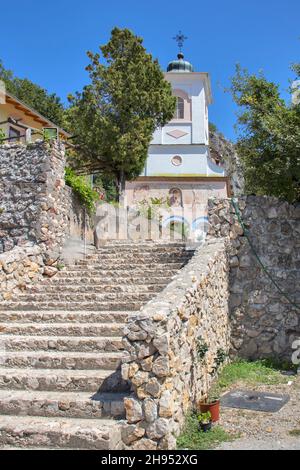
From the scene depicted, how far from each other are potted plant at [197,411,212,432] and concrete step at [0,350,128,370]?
1.13 metres

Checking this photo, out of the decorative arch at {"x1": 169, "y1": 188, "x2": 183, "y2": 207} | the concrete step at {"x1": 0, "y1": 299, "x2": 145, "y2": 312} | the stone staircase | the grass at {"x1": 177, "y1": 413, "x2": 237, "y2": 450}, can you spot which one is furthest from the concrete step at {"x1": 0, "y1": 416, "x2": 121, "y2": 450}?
the decorative arch at {"x1": 169, "y1": 188, "x2": 183, "y2": 207}

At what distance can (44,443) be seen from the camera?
4605 millimetres

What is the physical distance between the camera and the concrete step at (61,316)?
22.4 ft

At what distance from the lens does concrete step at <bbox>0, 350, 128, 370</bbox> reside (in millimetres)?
5715

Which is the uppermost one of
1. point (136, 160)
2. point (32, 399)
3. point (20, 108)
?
point (20, 108)

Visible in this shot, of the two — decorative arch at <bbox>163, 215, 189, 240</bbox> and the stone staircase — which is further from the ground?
decorative arch at <bbox>163, 215, 189, 240</bbox>

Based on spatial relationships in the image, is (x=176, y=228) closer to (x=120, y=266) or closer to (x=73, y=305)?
(x=120, y=266)

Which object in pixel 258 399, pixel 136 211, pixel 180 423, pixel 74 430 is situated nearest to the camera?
pixel 74 430

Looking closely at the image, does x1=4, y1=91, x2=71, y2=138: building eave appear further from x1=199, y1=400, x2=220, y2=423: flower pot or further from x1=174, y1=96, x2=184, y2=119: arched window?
x1=199, y1=400, x2=220, y2=423: flower pot

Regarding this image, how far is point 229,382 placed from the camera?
7.27 metres

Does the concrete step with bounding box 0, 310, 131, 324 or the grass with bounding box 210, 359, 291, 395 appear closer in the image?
the concrete step with bounding box 0, 310, 131, 324

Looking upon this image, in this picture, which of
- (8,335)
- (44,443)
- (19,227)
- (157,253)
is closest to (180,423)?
(44,443)

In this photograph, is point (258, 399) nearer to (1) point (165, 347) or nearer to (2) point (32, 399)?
(1) point (165, 347)

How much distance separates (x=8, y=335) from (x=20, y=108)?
51.1 ft
